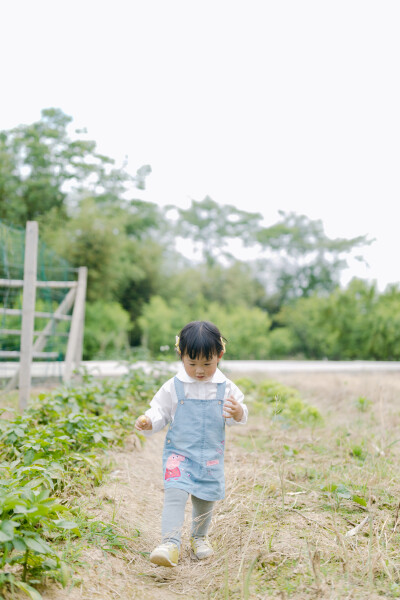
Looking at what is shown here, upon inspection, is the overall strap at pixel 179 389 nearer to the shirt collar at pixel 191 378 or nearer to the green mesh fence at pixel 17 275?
the shirt collar at pixel 191 378

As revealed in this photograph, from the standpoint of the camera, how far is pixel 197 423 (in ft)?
8.50

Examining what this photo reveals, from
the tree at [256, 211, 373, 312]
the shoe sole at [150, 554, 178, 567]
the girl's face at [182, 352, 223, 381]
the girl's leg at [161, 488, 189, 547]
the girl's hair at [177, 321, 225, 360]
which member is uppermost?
the tree at [256, 211, 373, 312]

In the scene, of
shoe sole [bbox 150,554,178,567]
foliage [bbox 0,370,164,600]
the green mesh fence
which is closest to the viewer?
foliage [bbox 0,370,164,600]

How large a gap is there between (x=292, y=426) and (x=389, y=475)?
1.83 metres

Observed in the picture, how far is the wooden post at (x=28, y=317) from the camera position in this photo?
5203mm

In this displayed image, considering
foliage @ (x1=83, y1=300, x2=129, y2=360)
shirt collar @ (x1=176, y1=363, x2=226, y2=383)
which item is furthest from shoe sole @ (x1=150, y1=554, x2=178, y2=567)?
foliage @ (x1=83, y1=300, x2=129, y2=360)

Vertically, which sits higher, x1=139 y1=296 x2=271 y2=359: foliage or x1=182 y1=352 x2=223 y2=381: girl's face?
x1=182 y1=352 x2=223 y2=381: girl's face

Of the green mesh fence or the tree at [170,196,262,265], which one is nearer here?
the green mesh fence

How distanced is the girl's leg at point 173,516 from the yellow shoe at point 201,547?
0.70 ft

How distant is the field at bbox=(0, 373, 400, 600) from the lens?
2131 mm

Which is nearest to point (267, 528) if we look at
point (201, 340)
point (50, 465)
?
point (201, 340)

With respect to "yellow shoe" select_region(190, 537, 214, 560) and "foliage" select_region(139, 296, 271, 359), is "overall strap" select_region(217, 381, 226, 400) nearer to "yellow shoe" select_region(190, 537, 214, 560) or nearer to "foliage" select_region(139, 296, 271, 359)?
"yellow shoe" select_region(190, 537, 214, 560)

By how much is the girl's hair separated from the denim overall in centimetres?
20

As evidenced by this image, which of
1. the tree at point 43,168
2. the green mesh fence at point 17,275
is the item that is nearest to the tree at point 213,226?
the tree at point 43,168
